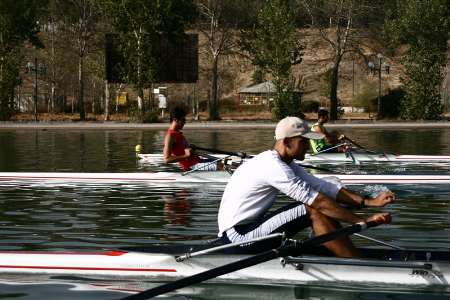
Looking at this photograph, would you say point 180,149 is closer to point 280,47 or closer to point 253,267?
point 253,267

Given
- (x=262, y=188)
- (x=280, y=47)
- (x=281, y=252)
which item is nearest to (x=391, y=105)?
(x=280, y=47)

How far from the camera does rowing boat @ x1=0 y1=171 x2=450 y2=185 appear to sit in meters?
19.7

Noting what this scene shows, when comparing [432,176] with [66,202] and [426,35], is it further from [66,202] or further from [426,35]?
[426,35]

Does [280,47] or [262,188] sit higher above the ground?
[280,47]

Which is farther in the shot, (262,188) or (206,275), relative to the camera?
(262,188)

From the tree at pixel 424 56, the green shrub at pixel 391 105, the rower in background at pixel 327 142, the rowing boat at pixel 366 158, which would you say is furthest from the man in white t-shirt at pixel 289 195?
the green shrub at pixel 391 105

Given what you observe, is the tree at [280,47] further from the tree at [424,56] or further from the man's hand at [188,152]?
the man's hand at [188,152]

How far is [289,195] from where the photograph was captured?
8859 millimetres

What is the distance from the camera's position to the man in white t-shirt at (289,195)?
876 cm

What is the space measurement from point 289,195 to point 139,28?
52.1 meters

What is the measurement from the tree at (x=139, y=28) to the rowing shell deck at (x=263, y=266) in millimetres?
50196

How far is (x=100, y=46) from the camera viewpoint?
78.0 metres

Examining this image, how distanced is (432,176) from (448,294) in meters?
11.6

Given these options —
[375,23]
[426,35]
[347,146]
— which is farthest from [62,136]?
[375,23]
